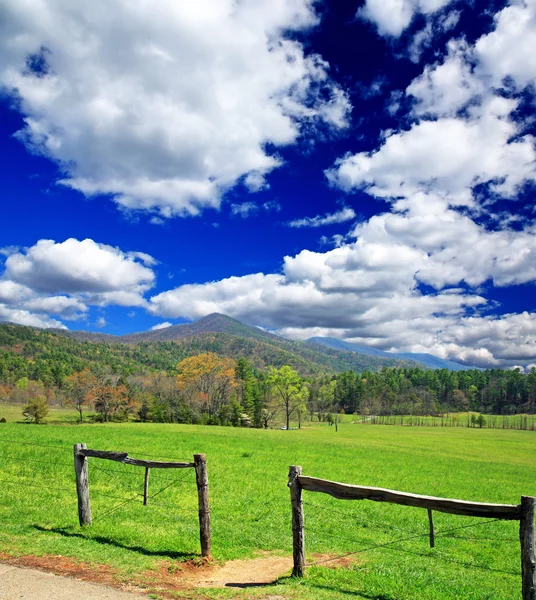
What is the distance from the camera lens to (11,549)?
991 cm


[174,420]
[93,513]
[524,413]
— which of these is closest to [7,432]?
[93,513]

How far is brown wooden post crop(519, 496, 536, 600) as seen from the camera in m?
7.14

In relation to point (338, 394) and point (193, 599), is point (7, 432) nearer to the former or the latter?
point (193, 599)

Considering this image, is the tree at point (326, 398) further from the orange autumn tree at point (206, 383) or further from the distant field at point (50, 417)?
the distant field at point (50, 417)

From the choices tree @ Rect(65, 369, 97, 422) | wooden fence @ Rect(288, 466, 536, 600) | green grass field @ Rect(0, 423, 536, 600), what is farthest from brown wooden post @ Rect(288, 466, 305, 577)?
tree @ Rect(65, 369, 97, 422)

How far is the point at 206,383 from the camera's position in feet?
342

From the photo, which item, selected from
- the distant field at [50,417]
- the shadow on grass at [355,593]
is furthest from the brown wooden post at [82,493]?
the distant field at [50,417]

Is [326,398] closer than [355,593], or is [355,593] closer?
[355,593]

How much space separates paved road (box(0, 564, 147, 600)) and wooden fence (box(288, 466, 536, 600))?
3447mm

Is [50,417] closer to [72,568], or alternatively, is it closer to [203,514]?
[72,568]

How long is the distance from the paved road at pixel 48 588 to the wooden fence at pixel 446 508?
345 centimetres

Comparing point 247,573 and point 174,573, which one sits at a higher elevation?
point 174,573

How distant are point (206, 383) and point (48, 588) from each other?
9806cm

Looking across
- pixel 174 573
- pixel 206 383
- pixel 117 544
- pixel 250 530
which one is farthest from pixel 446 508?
pixel 206 383
